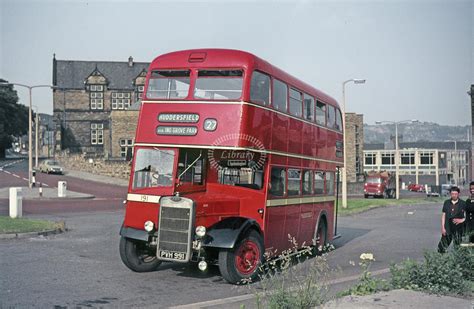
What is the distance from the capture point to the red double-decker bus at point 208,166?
1075 cm

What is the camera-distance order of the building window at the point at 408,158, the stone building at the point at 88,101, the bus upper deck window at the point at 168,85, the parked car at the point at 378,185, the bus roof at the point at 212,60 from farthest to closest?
the building window at the point at 408,158
the stone building at the point at 88,101
the parked car at the point at 378,185
the bus upper deck window at the point at 168,85
the bus roof at the point at 212,60

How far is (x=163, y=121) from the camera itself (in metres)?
11.5

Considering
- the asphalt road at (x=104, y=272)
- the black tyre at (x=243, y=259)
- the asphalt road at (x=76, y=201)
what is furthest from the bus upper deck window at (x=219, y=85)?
the asphalt road at (x=76, y=201)

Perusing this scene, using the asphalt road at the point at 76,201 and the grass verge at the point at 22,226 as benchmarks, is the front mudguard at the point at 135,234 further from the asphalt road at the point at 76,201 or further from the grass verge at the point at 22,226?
the asphalt road at the point at 76,201

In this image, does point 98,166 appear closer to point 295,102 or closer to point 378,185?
point 378,185

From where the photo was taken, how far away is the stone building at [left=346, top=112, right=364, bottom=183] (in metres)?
73.4

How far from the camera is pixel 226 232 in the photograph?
423 inches

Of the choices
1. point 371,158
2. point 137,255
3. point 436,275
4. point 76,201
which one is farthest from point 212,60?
point 371,158

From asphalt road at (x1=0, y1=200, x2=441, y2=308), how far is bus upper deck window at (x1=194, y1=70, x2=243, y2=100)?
366cm

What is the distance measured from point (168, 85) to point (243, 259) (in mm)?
3854

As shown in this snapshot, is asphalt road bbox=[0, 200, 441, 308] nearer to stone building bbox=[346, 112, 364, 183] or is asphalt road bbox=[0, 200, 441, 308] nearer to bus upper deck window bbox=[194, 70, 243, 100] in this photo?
bus upper deck window bbox=[194, 70, 243, 100]

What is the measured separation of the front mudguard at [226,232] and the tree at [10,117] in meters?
74.9

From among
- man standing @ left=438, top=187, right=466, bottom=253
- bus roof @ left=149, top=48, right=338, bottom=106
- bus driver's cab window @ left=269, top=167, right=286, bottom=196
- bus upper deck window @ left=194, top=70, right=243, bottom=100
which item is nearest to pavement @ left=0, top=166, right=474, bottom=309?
bus driver's cab window @ left=269, top=167, right=286, bottom=196

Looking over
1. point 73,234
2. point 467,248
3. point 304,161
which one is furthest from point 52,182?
point 467,248
